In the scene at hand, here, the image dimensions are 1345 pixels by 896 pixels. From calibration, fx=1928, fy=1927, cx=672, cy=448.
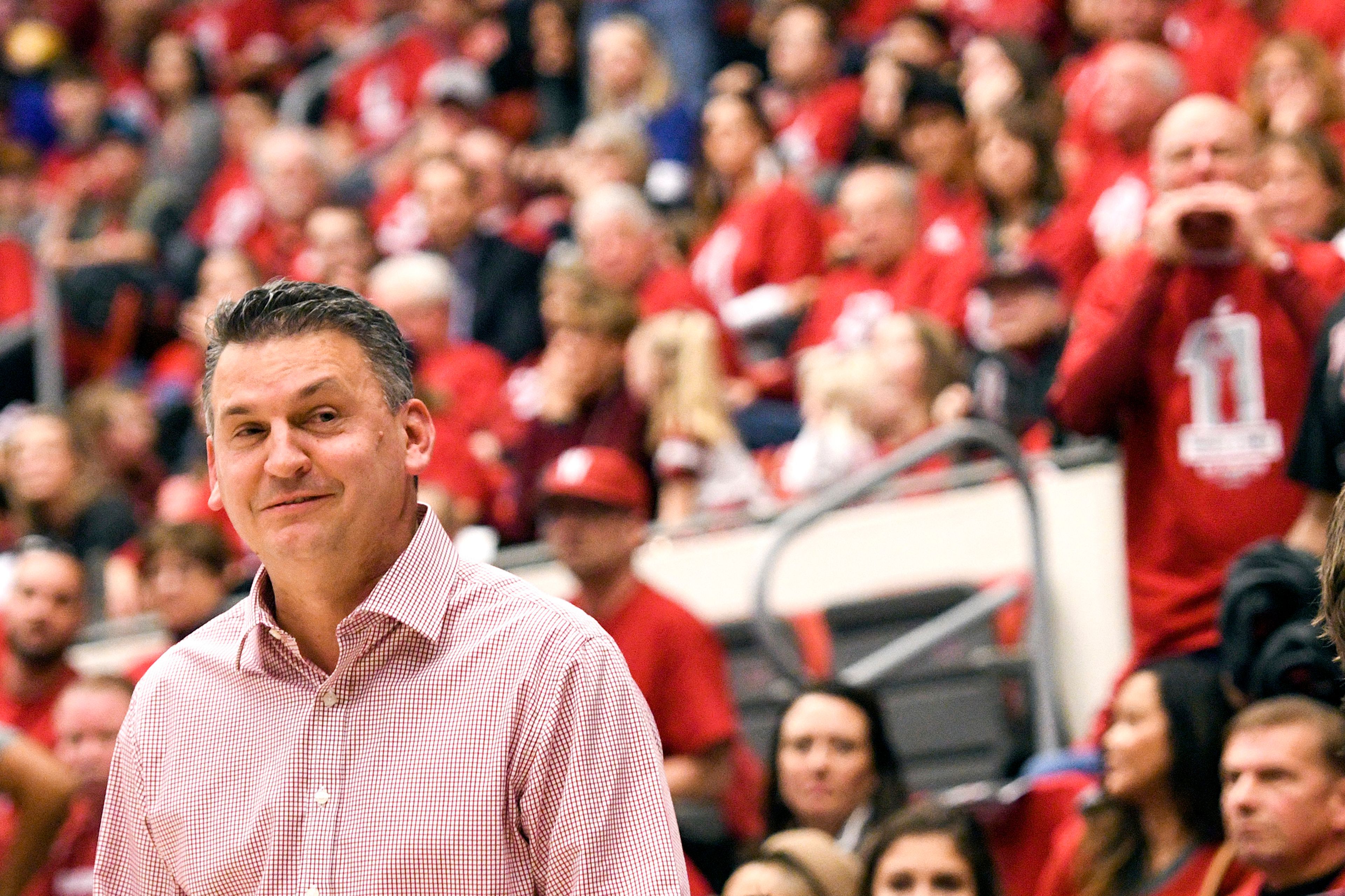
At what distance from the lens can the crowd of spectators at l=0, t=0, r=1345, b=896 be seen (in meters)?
3.64

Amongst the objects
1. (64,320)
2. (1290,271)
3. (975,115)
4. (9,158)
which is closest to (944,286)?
(975,115)

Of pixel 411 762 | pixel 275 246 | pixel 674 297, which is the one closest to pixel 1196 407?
pixel 411 762

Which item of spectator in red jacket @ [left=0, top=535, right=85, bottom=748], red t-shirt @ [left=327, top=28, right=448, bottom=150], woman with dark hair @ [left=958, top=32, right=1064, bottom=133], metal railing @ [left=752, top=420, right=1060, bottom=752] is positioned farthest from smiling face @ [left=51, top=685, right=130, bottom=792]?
red t-shirt @ [left=327, top=28, right=448, bottom=150]

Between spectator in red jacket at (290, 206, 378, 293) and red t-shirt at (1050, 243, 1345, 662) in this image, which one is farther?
spectator in red jacket at (290, 206, 378, 293)

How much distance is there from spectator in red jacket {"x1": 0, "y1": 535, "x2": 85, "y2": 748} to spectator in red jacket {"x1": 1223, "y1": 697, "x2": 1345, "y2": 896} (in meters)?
3.08

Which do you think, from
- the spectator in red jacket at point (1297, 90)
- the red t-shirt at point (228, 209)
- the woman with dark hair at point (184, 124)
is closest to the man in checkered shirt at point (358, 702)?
the spectator in red jacket at point (1297, 90)

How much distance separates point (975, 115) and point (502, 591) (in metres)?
5.40

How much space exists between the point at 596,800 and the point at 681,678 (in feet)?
8.68

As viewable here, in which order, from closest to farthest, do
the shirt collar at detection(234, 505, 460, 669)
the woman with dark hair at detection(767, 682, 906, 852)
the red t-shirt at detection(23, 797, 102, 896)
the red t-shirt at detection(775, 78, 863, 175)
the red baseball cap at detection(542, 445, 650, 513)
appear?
1. the shirt collar at detection(234, 505, 460, 669)
2. the woman with dark hair at detection(767, 682, 906, 852)
3. the red t-shirt at detection(23, 797, 102, 896)
4. the red baseball cap at detection(542, 445, 650, 513)
5. the red t-shirt at detection(775, 78, 863, 175)

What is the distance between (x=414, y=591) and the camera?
1.81 meters

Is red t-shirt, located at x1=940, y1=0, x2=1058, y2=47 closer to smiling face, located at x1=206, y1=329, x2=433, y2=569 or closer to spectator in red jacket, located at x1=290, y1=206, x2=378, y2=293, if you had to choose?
spectator in red jacket, located at x1=290, y1=206, x2=378, y2=293

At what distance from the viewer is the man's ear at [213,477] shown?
1.86m

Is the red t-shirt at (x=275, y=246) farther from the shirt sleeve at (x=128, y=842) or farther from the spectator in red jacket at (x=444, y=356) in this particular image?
the shirt sleeve at (x=128, y=842)

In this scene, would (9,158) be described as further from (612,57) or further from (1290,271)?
(1290,271)
